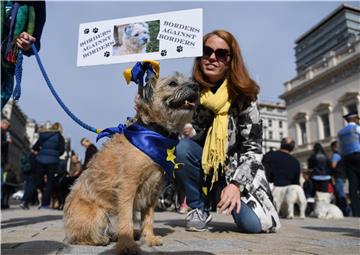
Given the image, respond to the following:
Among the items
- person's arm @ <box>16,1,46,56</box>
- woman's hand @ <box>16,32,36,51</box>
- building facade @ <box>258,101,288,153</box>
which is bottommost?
woman's hand @ <box>16,32,36,51</box>

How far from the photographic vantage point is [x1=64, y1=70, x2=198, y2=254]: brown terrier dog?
261cm

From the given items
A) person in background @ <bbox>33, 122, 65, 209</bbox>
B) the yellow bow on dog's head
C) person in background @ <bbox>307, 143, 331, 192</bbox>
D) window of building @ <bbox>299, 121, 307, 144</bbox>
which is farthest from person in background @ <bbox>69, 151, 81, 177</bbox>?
window of building @ <bbox>299, 121, 307, 144</bbox>

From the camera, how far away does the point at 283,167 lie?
803cm

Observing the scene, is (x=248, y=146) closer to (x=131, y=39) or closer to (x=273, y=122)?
(x=131, y=39)

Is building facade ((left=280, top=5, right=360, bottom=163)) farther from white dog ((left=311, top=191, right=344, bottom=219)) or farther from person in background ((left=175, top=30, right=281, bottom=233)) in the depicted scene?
person in background ((left=175, top=30, right=281, bottom=233))

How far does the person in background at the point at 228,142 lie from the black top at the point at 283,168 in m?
4.10

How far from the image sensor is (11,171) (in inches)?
476

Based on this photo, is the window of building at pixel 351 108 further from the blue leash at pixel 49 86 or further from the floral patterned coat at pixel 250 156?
the blue leash at pixel 49 86

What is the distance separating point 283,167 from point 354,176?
159 cm

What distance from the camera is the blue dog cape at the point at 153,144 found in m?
2.70

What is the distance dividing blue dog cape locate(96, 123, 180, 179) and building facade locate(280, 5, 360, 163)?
2997cm

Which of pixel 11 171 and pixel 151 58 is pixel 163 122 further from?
pixel 11 171

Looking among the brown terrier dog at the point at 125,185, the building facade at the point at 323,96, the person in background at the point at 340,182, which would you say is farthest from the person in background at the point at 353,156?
the building facade at the point at 323,96

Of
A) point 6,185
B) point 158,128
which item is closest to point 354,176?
point 158,128
